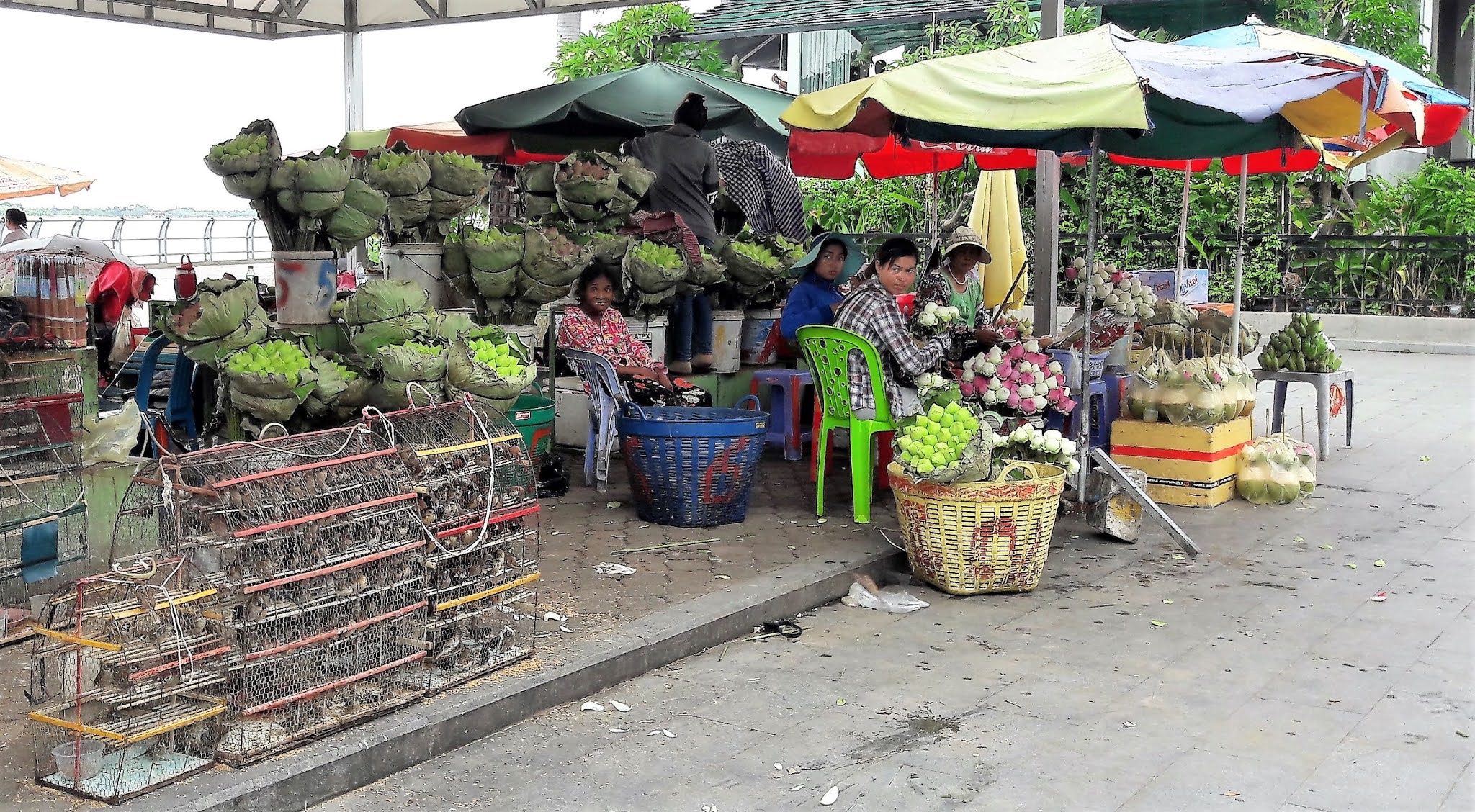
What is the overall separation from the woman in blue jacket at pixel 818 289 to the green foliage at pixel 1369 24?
1389 cm

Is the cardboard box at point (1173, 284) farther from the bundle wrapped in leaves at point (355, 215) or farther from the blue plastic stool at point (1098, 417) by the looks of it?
the bundle wrapped in leaves at point (355, 215)

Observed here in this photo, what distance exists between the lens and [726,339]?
923 cm

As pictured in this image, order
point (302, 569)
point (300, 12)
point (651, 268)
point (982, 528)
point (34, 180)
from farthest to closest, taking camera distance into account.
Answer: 1. point (34, 180)
2. point (300, 12)
3. point (651, 268)
4. point (982, 528)
5. point (302, 569)

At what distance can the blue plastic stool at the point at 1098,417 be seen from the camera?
8.10m

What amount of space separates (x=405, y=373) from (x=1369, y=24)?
59.0 ft

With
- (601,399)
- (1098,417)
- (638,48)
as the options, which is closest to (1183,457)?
(1098,417)

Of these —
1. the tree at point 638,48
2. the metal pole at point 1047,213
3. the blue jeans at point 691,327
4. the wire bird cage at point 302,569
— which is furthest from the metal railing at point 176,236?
the wire bird cage at point 302,569

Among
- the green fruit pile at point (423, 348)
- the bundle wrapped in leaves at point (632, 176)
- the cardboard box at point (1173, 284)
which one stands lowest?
the green fruit pile at point (423, 348)

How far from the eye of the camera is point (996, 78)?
6480 mm

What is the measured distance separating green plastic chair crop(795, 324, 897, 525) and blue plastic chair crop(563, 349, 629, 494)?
3.55 ft

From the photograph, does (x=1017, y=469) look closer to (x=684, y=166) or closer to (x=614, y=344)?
(x=614, y=344)

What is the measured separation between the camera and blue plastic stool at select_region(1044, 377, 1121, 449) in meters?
8.10

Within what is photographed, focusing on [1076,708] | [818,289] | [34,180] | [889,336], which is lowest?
[1076,708]

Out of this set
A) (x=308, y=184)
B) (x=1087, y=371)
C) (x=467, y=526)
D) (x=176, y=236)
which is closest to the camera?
(x=467, y=526)
